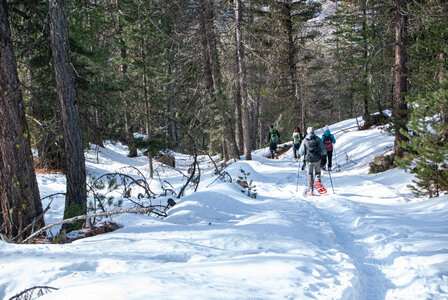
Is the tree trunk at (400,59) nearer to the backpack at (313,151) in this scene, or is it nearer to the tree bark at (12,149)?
the backpack at (313,151)

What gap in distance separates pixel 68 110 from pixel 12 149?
1.29 metres

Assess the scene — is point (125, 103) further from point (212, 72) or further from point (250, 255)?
point (250, 255)

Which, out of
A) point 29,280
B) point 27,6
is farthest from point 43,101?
point 29,280

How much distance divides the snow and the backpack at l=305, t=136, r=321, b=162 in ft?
6.31

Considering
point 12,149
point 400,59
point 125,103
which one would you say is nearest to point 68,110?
point 12,149

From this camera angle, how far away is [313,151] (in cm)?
857

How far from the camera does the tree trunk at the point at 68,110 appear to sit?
5.72m

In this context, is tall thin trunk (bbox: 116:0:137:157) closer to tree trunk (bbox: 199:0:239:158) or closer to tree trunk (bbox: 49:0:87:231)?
tree trunk (bbox: 49:0:87:231)

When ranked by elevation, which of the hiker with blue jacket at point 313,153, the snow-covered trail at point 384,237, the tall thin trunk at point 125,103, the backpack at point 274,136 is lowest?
the snow-covered trail at point 384,237

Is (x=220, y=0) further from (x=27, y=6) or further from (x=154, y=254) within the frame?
(x=154, y=254)

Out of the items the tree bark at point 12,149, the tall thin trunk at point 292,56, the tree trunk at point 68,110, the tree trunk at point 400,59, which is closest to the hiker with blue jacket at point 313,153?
the tree trunk at point 400,59

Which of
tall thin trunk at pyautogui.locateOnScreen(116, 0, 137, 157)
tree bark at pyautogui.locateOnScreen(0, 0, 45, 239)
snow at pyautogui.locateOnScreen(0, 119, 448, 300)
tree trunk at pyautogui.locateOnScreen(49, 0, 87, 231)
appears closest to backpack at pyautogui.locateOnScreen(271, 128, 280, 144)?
tall thin trunk at pyautogui.locateOnScreen(116, 0, 137, 157)

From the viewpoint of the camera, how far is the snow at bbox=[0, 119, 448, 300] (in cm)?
268

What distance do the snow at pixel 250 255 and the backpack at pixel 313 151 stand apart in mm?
1925
